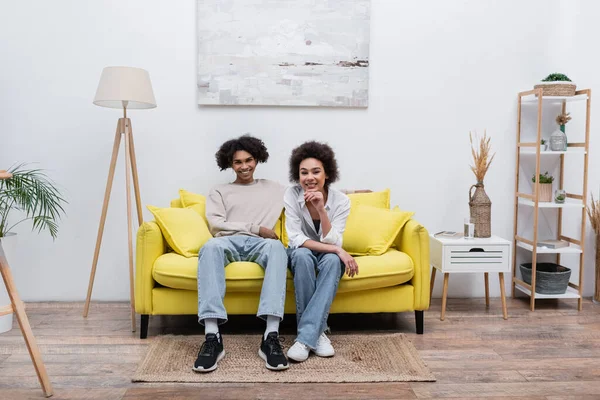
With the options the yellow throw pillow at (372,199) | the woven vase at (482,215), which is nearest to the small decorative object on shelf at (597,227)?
the woven vase at (482,215)

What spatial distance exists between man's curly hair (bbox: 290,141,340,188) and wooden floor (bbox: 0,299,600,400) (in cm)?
88

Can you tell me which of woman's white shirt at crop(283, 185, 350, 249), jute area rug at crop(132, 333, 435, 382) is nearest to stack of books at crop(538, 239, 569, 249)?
jute area rug at crop(132, 333, 435, 382)

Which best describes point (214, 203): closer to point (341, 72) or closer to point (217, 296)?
point (217, 296)

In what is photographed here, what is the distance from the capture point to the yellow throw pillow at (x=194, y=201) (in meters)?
3.46

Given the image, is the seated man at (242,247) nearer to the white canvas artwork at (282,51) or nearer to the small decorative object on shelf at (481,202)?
the white canvas artwork at (282,51)

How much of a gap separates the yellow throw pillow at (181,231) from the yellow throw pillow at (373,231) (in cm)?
83

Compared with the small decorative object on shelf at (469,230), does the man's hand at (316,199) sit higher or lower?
higher

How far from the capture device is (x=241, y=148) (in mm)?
3410

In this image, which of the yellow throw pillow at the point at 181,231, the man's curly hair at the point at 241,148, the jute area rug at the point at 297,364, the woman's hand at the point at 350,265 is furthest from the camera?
the man's curly hair at the point at 241,148

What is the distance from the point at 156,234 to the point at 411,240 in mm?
1376

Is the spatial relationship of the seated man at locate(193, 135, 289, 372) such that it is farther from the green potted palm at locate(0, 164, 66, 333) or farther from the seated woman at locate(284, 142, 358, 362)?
the green potted palm at locate(0, 164, 66, 333)

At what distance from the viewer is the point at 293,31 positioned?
12.3 feet

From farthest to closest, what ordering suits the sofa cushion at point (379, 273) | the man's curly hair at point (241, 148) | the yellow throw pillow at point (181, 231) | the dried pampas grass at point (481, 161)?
1. the dried pampas grass at point (481, 161)
2. the man's curly hair at point (241, 148)
3. the yellow throw pillow at point (181, 231)
4. the sofa cushion at point (379, 273)

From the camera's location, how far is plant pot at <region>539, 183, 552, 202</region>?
3750 millimetres
